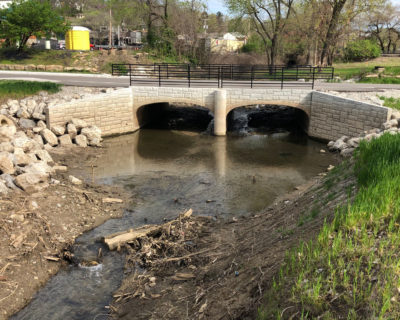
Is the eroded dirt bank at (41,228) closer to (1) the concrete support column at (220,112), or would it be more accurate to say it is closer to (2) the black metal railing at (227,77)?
(1) the concrete support column at (220,112)

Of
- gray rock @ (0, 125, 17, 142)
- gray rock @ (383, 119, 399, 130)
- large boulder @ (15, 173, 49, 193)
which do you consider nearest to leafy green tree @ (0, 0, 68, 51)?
gray rock @ (0, 125, 17, 142)

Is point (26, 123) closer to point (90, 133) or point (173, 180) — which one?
point (90, 133)

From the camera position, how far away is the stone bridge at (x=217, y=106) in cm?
2020

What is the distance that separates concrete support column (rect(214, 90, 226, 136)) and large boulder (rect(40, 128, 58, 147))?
8279 mm

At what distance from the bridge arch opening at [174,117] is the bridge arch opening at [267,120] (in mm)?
1812

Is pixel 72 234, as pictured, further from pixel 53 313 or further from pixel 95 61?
pixel 95 61

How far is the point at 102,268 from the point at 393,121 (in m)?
14.1

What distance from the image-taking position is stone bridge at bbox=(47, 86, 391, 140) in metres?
20.2

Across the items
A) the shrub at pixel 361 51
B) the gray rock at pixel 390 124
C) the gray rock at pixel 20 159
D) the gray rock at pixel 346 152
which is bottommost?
the gray rock at pixel 346 152

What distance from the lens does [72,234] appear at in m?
10.6

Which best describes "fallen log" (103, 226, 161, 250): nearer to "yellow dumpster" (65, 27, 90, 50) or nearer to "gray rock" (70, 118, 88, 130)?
"gray rock" (70, 118, 88, 130)

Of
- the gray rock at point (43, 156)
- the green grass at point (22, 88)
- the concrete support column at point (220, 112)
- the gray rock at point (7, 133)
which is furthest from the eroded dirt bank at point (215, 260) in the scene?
the green grass at point (22, 88)

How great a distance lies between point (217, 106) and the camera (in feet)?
72.7

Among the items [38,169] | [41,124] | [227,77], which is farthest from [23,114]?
[227,77]
